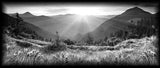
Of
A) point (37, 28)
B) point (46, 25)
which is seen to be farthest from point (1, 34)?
point (46, 25)

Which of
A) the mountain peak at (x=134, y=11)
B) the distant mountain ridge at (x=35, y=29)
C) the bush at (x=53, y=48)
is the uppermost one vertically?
the mountain peak at (x=134, y=11)

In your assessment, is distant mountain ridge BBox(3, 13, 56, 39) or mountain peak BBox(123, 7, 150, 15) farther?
distant mountain ridge BBox(3, 13, 56, 39)

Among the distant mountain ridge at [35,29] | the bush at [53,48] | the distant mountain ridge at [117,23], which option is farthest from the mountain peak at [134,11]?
the distant mountain ridge at [35,29]

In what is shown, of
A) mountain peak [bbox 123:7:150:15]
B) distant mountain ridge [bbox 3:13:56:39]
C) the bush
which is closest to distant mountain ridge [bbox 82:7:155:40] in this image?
mountain peak [bbox 123:7:150:15]

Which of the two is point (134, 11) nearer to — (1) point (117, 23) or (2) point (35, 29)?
(1) point (117, 23)

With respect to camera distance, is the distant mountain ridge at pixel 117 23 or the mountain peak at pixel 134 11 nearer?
the mountain peak at pixel 134 11

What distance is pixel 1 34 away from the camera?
324 centimetres

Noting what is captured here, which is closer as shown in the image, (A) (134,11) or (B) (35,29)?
(A) (134,11)

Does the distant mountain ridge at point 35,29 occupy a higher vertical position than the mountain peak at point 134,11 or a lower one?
lower

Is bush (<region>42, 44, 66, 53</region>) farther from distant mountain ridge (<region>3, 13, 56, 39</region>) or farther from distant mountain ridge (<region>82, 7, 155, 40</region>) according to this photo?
distant mountain ridge (<region>82, 7, 155, 40</region>)

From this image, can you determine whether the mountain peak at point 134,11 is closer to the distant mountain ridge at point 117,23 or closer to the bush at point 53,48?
the distant mountain ridge at point 117,23

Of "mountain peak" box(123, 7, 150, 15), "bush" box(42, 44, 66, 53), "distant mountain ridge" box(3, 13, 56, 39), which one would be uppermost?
"mountain peak" box(123, 7, 150, 15)

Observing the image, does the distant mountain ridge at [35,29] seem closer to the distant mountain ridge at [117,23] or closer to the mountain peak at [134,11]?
the distant mountain ridge at [117,23]

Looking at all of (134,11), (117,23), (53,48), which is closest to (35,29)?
(53,48)
